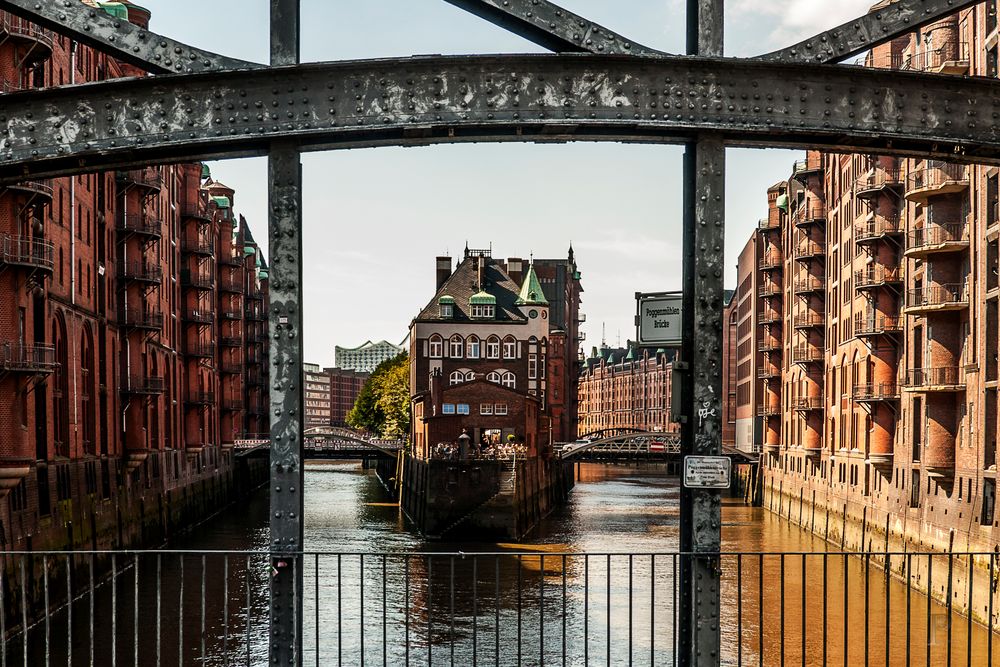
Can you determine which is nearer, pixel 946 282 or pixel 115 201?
pixel 946 282

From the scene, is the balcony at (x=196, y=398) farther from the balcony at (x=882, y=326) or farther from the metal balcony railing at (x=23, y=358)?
the balcony at (x=882, y=326)

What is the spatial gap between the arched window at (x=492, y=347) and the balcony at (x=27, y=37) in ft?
135

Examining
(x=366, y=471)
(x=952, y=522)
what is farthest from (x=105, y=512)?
(x=366, y=471)

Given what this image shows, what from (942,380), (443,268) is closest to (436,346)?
(443,268)

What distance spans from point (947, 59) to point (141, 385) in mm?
26938

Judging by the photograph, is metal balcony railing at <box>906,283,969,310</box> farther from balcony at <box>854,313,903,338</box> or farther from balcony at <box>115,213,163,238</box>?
balcony at <box>115,213,163,238</box>

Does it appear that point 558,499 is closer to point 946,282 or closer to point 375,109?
point 946,282

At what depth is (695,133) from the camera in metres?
6.97

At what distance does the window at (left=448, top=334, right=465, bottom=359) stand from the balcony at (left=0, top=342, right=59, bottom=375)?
38.2 meters

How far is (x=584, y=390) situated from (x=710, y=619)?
569 ft

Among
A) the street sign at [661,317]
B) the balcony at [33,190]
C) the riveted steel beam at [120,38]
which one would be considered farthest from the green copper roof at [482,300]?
the riveted steel beam at [120,38]

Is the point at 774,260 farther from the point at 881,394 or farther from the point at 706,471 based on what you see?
the point at 706,471

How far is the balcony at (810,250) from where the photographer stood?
52.3 metres

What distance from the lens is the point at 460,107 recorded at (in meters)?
6.74
